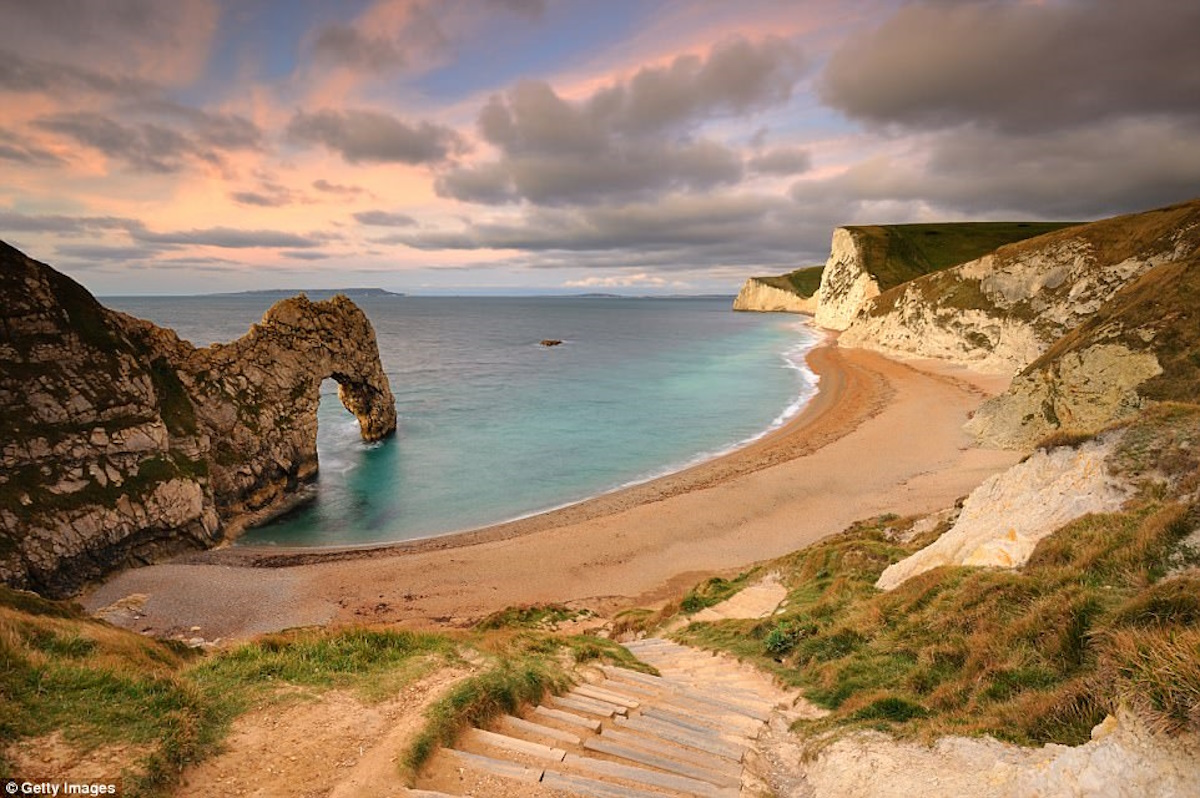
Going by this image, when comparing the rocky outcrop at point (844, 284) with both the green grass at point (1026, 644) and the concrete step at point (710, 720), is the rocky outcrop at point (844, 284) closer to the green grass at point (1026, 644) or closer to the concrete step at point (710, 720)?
the green grass at point (1026, 644)

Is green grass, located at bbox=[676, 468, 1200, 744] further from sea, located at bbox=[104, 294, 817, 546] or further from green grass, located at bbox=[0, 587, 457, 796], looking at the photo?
sea, located at bbox=[104, 294, 817, 546]

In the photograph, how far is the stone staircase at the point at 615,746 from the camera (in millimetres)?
5801

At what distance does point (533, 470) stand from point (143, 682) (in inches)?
1267

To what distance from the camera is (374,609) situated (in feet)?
67.9

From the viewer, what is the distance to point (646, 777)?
6.05 meters

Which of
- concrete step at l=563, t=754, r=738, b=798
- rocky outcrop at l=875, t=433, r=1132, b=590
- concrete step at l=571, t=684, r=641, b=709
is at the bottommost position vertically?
concrete step at l=571, t=684, r=641, b=709

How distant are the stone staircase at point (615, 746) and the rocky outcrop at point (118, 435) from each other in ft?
76.5

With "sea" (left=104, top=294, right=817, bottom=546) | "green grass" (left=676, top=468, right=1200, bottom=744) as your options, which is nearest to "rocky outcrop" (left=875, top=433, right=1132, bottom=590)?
"green grass" (left=676, top=468, right=1200, bottom=744)

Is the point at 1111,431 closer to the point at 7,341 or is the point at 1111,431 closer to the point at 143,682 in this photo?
the point at 143,682

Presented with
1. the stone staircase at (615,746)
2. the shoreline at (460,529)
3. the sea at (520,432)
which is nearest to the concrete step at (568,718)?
the stone staircase at (615,746)

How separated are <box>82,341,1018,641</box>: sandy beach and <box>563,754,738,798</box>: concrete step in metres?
14.5

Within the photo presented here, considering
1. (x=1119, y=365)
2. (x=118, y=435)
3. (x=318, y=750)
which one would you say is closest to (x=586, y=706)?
(x=318, y=750)

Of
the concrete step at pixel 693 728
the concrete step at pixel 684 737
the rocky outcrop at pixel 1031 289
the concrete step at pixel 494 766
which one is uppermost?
the rocky outcrop at pixel 1031 289

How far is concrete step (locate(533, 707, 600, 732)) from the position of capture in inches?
284
